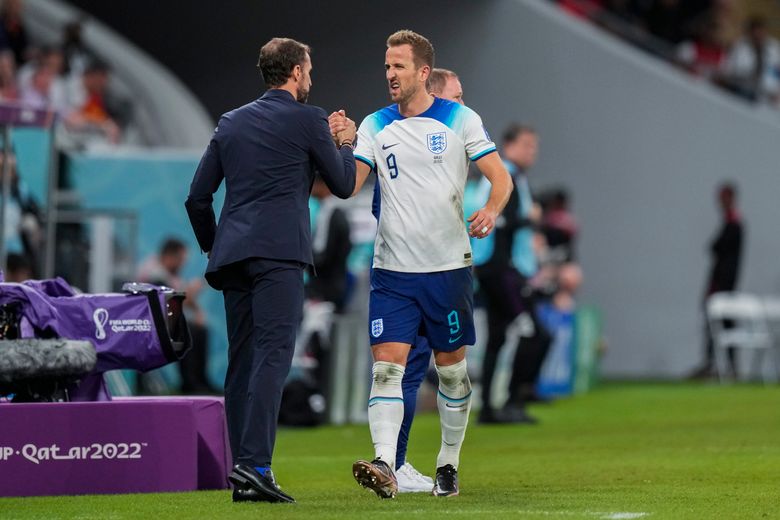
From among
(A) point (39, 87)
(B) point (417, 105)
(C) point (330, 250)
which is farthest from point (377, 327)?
(A) point (39, 87)

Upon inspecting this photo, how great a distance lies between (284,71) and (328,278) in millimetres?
7139

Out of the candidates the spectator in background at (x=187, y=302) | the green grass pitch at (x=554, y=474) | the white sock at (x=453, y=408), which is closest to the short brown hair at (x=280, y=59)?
the white sock at (x=453, y=408)

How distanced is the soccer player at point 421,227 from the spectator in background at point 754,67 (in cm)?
1728

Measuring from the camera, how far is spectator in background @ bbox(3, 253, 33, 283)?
1243 cm

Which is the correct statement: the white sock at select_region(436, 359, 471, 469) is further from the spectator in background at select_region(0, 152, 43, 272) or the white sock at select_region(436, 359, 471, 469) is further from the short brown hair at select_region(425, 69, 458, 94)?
the spectator in background at select_region(0, 152, 43, 272)

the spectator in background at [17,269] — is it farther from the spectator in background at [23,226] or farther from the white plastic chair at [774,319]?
the white plastic chair at [774,319]

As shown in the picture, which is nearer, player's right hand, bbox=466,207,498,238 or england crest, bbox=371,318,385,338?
player's right hand, bbox=466,207,498,238

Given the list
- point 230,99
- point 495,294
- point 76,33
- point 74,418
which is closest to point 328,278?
point 495,294

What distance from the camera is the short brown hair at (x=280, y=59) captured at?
727 centimetres

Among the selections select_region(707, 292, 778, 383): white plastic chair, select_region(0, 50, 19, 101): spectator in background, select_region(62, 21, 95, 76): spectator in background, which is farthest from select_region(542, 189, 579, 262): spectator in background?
select_region(0, 50, 19, 101): spectator in background

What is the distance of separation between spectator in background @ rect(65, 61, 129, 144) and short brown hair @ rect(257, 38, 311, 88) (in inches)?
402

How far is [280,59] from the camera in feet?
23.9

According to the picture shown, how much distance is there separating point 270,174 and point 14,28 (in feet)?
37.9

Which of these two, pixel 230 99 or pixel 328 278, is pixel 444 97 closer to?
pixel 328 278
